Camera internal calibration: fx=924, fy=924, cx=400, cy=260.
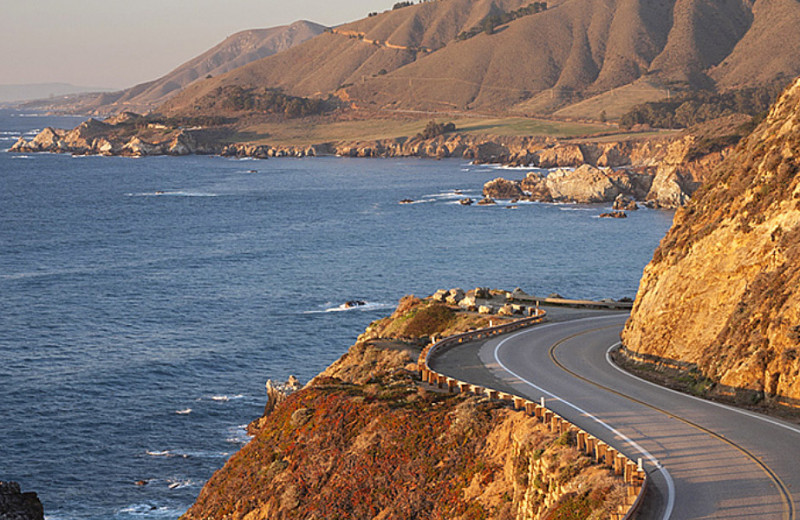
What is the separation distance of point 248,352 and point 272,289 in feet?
68.8

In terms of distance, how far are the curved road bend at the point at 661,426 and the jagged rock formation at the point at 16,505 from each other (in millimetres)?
14899

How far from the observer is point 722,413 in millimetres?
26266

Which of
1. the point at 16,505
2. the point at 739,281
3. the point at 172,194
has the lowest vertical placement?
the point at 16,505

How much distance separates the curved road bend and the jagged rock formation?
14.9 m

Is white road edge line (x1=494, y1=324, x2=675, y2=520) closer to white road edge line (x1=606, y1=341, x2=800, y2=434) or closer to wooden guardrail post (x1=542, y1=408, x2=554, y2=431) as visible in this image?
wooden guardrail post (x1=542, y1=408, x2=554, y2=431)

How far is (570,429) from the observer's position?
23125mm

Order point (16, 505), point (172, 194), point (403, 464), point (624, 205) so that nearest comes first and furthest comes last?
point (403, 464) < point (16, 505) < point (624, 205) < point (172, 194)

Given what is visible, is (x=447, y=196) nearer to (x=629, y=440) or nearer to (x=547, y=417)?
(x=547, y=417)

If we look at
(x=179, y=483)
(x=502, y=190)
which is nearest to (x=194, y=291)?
(x=179, y=483)

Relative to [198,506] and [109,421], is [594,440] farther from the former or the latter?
[109,421]

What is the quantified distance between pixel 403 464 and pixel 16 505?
50.1 feet

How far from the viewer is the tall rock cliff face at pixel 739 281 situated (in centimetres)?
2712

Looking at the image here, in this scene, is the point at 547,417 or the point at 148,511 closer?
the point at 547,417

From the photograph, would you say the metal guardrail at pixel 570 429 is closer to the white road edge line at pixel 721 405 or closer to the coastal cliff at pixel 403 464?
the coastal cliff at pixel 403 464
